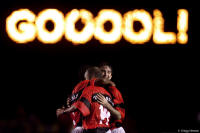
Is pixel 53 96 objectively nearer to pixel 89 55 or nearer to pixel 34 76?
pixel 34 76

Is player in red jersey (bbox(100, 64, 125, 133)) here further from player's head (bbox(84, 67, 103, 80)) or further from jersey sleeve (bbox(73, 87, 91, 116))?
jersey sleeve (bbox(73, 87, 91, 116))

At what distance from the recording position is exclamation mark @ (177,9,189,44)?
5.66m

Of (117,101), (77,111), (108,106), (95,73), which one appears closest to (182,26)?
(117,101)

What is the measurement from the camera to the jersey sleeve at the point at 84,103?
3.98 metres

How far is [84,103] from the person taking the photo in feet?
13.1

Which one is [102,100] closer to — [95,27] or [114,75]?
[95,27]

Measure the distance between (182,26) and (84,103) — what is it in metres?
2.12

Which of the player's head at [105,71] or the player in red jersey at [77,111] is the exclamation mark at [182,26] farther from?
the player in red jersey at [77,111]

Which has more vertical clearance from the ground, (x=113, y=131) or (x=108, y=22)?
(x=108, y=22)

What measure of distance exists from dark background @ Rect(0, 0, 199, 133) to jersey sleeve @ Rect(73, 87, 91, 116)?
4.96 feet

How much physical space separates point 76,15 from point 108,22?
40cm

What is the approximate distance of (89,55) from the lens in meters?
6.09

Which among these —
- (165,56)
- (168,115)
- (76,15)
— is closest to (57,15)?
(76,15)

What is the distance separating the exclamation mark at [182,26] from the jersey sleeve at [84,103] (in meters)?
1.98
